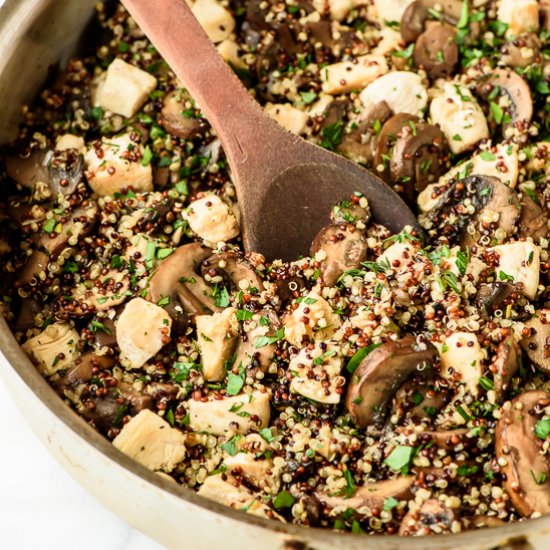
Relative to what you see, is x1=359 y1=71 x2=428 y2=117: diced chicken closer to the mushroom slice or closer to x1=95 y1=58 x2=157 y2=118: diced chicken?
x1=95 y1=58 x2=157 y2=118: diced chicken

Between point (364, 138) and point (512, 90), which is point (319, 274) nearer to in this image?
point (364, 138)

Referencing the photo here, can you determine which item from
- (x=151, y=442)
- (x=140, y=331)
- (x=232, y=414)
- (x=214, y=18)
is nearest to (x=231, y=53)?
(x=214, y=18)

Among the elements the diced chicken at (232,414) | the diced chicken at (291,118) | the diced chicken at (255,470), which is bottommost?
the diced chicken at (255,470)

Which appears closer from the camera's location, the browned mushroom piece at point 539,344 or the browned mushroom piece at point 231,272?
the browned mushroom piece at point 539,344

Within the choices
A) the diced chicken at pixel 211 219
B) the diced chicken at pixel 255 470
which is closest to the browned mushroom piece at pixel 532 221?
the diced chicken at pixel 211 219

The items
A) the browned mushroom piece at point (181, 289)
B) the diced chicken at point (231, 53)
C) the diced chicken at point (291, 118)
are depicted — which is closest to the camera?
the browned mushroom piece at point (181, 289)

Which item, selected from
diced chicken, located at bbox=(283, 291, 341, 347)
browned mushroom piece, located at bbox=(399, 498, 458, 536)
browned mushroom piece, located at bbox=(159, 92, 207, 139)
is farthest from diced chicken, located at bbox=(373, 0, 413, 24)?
browned mushroom piece, located at bbox=(399, 498, 458, 536)

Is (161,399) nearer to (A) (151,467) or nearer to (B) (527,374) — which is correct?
(A) (151,467)

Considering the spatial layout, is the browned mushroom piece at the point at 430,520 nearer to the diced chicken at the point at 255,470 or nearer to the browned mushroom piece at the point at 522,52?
the diced chicken at the point at 255,470
